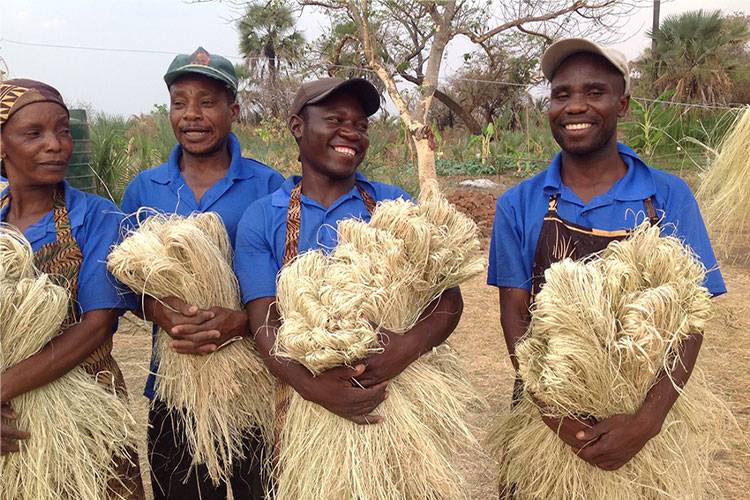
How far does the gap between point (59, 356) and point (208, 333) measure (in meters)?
0.43

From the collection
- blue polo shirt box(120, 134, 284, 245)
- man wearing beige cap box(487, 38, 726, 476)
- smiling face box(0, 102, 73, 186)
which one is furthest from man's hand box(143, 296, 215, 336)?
man wearing beige cap box(487, 38, 726, 476)

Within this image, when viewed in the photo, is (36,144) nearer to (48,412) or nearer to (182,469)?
(48,412)

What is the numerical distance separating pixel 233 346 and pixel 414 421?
65 centimetres

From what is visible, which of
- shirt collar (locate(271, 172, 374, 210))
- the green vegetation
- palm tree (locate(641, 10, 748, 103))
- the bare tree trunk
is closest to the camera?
shirt collar (locate(271, 172, 374, 210))

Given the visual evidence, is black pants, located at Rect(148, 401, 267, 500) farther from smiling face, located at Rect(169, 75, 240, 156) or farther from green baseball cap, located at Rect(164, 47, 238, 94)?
green baseball cap, located at Rect(164, 47, 238, 94)

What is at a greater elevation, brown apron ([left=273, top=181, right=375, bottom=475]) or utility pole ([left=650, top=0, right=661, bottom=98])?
utility pole ([left=650, top=0, right=661, bottom=98])

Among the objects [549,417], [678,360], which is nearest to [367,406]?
[549,417]

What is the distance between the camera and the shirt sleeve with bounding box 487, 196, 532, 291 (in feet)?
6.35

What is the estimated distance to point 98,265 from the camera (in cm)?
187

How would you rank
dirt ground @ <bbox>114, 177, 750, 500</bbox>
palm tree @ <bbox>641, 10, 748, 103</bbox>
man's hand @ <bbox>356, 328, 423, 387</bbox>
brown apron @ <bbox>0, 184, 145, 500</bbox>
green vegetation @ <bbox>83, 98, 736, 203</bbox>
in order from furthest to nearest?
1. palm tree @ <bbox>641, 10, 748, 103</bbox>
2. green vegetation @ <bbox>83, 98, 736, 203</bbox>
3. dirt ground @ <bbox>114, 177, 750, 500</bbox>
4. brown apron @ <bbox>0, 184, 145, 500</bbox>
5. man's hand @ <bbox>356, 328, 423, 387</bbox>

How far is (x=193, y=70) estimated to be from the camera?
2100mm

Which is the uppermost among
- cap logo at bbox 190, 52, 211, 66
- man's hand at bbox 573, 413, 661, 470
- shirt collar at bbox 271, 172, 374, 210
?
cap logo at bbox 190, 52, 211, 66

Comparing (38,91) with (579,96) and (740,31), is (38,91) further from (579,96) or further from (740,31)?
(740,31)

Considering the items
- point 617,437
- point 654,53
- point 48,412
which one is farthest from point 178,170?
point 654,53
